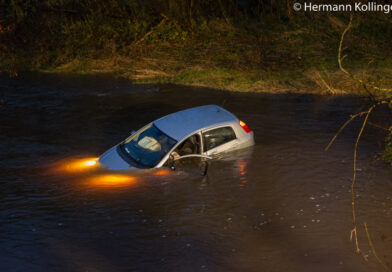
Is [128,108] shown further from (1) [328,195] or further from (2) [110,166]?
(1) [328,195]

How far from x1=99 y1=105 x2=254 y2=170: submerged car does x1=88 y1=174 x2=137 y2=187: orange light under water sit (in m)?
0.20

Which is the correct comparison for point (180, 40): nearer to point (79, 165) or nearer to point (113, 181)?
point (79, 165)

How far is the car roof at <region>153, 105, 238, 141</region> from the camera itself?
37.1ft

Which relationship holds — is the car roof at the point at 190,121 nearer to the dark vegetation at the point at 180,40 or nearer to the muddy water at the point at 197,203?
the muddy water at the point at 197,203

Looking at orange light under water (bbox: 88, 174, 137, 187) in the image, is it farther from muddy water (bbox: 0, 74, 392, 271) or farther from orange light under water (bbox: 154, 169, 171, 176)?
orange light under water (bbox: 154, 169, 171, 176)

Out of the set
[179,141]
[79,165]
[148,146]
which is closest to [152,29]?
[79,165]

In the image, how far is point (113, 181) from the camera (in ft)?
36.0

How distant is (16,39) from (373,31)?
19.1m

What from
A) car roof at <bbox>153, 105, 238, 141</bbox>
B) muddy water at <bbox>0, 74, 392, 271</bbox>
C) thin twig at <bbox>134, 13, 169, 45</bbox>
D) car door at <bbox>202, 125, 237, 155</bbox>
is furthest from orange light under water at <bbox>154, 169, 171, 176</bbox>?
thin twig at <bbox>134, 13, 169, 45</bbox>

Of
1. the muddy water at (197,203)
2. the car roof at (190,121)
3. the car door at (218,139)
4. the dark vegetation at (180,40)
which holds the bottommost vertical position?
the muddy water at (197,203)

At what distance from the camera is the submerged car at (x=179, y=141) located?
11023mm

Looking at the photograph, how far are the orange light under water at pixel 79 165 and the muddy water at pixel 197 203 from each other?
8cm

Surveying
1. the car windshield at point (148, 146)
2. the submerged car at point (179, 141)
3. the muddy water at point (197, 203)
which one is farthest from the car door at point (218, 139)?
the car windshield at point (148, 146)

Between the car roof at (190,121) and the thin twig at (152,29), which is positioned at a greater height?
the thin twig at (152,29)
